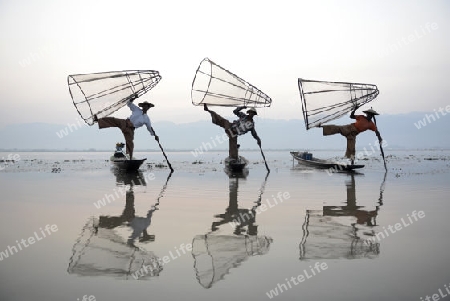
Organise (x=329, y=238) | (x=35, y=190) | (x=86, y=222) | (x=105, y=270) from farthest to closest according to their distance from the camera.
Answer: (x=35, y=190)
(x=86, y=222)
(x=329, y=238)
(x=105, y=270)

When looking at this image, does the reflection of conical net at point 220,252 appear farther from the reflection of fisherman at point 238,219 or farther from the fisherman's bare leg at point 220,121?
the fisherman's bare leg at point 220,121

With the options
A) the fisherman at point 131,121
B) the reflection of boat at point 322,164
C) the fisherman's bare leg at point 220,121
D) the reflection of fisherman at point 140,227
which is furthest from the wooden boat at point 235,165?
the reflection of fisherman at point 140,227

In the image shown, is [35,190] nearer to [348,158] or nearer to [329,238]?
[329,238]

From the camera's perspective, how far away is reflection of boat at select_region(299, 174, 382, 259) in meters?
6.01

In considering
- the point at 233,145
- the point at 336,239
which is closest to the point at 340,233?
the point at 336,239

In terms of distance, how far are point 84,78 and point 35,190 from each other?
8973mm

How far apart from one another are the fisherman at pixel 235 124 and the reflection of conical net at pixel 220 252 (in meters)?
16.2

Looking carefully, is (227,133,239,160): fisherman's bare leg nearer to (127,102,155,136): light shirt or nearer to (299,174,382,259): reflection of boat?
(127,102,155,136): light shirt

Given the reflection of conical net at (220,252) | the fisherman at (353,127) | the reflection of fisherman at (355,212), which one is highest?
the fisherman at (353,127)

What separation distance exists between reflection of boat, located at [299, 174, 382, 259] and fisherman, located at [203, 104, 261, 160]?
13.1 m

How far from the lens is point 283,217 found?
9.02m

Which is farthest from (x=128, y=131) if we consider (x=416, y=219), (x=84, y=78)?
(x=416, y=219)

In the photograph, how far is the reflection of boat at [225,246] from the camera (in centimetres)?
527

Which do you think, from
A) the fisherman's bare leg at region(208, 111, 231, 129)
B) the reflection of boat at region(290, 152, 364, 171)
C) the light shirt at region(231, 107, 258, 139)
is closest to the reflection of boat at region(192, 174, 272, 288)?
the light shirt at region(231, 107, 258, 139)
